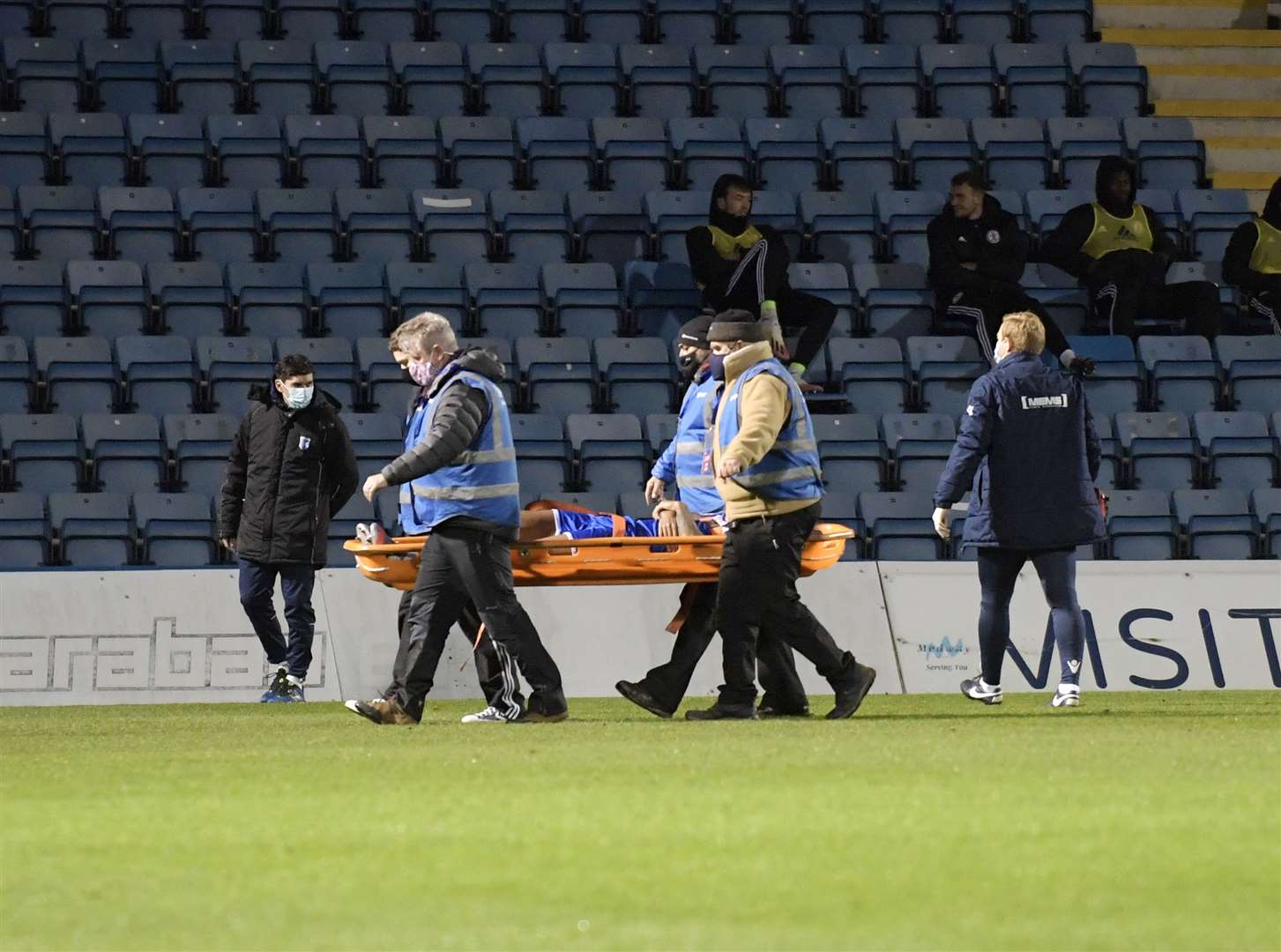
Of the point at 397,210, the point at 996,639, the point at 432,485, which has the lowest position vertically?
the point at 996,639

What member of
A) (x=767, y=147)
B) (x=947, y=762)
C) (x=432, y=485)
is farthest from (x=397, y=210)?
(x=947, y=762)

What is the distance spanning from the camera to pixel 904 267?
1716 centimetres

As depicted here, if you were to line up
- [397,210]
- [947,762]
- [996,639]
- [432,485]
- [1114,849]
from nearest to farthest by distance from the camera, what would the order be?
[1114,849] → [947,762] → [432,485] → [996,639] → [397,210]

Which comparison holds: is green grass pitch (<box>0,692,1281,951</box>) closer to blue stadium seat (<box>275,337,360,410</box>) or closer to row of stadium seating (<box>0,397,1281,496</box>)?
row of stadium seating (<box>0,397,1281,496</box>)

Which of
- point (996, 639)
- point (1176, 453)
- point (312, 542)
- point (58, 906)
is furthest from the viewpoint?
point (1176, 453)

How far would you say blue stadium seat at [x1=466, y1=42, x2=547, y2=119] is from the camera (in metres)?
18.3

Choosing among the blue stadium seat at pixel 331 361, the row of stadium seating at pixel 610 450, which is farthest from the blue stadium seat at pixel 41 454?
the blue stadium seat at pixel 331 361

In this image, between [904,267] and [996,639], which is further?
[904,267]

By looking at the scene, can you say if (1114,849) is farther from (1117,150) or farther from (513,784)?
(1117,150)

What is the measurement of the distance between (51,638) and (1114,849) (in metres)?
8.62

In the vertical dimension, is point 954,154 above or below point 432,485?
above

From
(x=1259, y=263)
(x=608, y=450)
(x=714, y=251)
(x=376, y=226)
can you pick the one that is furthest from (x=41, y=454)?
(x=1259, y=263)

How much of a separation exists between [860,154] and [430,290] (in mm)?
4127

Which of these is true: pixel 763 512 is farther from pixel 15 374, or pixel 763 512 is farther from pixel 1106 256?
pixel 1106 256
